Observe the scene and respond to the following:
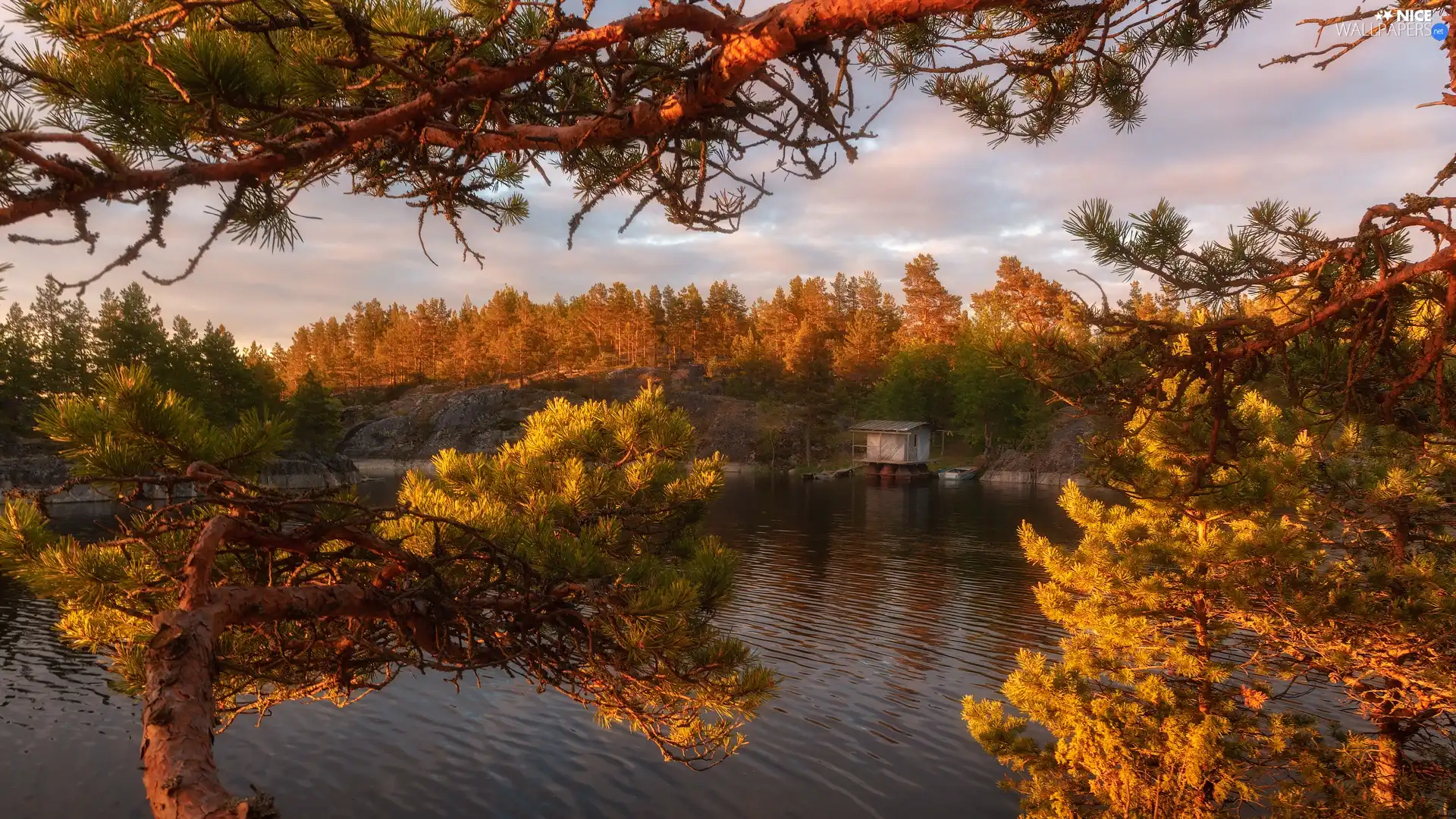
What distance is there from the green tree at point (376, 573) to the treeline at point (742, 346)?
59238 millimetres

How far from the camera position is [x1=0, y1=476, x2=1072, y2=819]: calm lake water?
40.1 ft

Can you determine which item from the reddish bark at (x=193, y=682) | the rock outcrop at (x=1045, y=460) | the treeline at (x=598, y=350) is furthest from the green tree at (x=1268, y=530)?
the rock outcrop at (x=1045, y=460)

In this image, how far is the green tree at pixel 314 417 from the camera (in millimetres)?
60438

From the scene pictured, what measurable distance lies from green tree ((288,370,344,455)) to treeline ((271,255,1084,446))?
1115 cm

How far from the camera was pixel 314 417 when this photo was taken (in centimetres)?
6181

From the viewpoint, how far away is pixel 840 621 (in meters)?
21.2

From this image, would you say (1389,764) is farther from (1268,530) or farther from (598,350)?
(598,350)

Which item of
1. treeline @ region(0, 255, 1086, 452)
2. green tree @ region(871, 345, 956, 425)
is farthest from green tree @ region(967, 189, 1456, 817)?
green tree @ region(871, 345, 956, 425)

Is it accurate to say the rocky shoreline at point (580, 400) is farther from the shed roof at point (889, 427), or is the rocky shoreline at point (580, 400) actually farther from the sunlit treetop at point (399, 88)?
the sunlit treetop at point (399, 88)

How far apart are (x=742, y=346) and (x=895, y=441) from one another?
26.7 metres

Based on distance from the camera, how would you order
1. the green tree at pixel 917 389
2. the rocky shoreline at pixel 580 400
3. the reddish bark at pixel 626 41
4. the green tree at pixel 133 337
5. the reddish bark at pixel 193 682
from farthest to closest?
the green tree at pixel 917 389
the rocky shoreline at pixel 580 400
the green tree at pixel 133 337
the reddish bark at pixel 626 41
the reddish bark at pixel 193 682

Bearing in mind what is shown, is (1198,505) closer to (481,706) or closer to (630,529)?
(630,529)

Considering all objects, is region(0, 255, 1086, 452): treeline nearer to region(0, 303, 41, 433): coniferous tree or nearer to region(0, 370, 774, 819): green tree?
region(0, 303, 41, 433): coniferous tree

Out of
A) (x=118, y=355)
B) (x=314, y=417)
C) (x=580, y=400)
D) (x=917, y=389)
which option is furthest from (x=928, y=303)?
(x=118, y=355)
